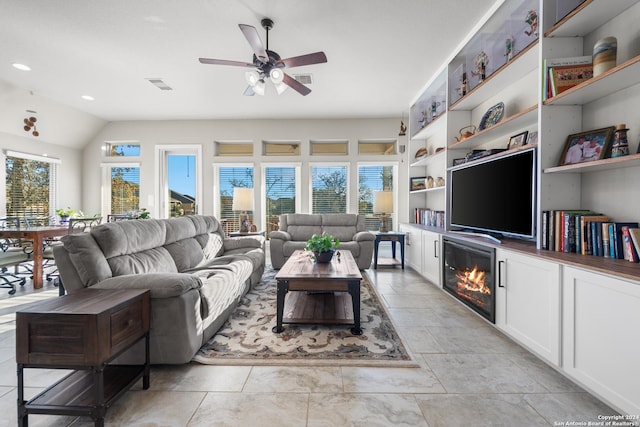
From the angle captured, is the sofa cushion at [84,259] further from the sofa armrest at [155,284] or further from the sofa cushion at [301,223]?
the sofa cushion at [301,223]

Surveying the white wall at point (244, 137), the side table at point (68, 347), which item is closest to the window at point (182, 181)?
the white wall at point (244, 137)

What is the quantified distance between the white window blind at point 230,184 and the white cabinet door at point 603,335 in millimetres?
5246

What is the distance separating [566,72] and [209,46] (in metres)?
3.44

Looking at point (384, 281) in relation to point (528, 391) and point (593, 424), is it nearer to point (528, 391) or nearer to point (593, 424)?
point (528, 391)

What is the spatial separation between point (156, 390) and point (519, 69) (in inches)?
151

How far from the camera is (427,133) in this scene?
467 cm

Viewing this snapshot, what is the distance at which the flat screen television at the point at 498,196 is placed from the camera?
219cm

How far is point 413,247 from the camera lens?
4.43m

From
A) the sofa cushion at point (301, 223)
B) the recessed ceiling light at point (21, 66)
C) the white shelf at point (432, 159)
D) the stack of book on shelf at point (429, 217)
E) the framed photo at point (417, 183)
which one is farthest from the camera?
the sofa cushion at point (301, 223)

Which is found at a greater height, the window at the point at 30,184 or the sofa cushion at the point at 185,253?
the window at the point at 30,184

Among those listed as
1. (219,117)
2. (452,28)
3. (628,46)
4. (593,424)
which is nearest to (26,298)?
(219,117)

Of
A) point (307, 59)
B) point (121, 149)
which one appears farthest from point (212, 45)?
point (121, 149)

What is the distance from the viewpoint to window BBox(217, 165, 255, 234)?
19.6 feet

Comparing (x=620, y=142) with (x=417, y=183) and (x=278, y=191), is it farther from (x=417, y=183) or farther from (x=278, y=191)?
(x=278, y=191)
